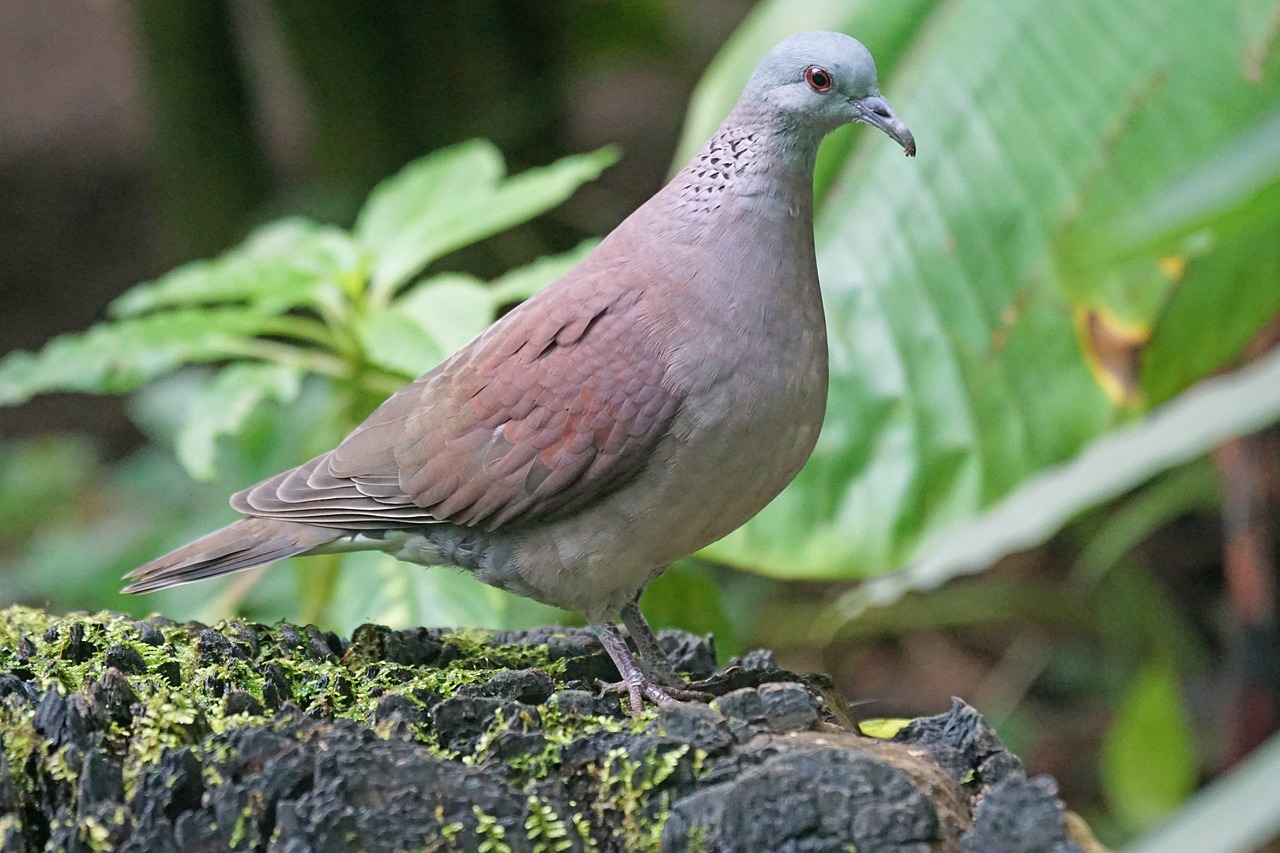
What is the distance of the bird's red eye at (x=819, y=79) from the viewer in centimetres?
265

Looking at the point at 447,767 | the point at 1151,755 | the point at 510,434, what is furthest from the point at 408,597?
the point at 1151,755

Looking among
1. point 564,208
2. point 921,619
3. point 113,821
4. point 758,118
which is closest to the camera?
point 113,821

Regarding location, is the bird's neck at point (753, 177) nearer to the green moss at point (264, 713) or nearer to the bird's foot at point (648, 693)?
the bird's foot at point (648, 693)

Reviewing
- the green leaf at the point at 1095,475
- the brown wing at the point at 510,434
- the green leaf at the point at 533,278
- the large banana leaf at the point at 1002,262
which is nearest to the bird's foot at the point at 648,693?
the brown wing at the point at 510,434

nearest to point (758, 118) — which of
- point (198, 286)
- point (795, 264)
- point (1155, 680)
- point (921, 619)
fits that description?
point (795, 264)

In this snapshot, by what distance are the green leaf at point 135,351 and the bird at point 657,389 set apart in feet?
2.27

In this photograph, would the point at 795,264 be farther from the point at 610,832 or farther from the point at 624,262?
the point at 610,832

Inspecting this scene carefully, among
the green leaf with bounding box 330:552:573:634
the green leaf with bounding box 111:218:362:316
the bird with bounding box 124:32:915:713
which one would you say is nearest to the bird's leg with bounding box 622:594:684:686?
the bird with bounding box 124:32:915:713

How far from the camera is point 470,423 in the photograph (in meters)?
2.84

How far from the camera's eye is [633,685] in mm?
2605

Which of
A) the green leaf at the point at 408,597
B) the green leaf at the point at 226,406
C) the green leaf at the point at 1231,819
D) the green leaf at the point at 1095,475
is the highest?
the green leaf at the point at 226,406

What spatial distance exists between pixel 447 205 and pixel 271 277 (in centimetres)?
56

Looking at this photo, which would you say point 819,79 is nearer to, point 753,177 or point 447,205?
point 753,177

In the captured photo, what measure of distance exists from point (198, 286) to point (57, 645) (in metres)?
1.24
